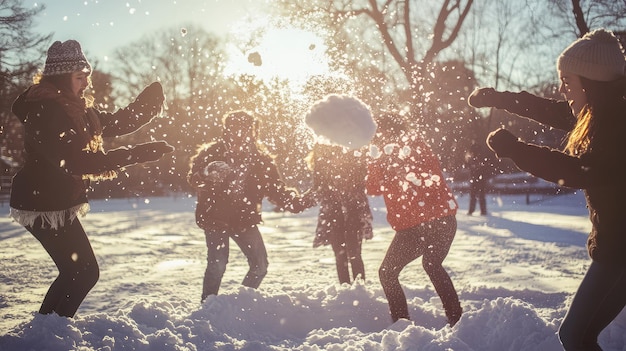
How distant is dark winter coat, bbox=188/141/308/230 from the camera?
208 inches

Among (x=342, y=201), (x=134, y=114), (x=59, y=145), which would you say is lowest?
(x=342, y=201)

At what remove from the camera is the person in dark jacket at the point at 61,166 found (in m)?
3.49

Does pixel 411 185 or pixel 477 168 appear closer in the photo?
pixel 411 185

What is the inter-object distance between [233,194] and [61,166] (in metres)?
2.06

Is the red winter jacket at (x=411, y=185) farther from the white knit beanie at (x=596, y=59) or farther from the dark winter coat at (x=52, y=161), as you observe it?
the dark winter coat at (x=52, y=161)

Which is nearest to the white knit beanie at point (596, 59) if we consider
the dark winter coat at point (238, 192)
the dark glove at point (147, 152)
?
the dark glove at point (147, 152)

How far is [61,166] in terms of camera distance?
3.49 metres

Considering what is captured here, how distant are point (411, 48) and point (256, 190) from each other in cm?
1292

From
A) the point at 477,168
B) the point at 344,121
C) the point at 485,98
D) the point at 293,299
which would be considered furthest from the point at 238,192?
the point at 477,168

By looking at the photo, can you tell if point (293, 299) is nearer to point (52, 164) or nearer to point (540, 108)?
point (52, 164)

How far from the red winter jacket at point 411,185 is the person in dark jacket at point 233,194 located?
1.44 metres

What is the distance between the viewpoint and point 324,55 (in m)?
14.8

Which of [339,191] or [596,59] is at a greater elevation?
[596,59]

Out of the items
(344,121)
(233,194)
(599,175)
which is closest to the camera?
(599,175)
